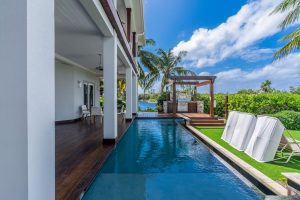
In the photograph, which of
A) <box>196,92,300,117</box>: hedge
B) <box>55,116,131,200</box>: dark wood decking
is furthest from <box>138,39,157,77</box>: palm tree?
<box>55,116,131,200</box>: dark wood decking

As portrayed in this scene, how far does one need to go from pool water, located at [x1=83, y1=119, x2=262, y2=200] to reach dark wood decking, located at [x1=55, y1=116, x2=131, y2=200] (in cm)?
18

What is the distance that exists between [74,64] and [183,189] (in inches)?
397

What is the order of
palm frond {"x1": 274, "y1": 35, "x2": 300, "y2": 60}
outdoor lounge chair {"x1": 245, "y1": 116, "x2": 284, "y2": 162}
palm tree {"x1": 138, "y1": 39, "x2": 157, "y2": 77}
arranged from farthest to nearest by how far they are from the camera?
palm tree {"x1": 138, "y1": 39, "x2": 157, "y2": 77}
palm frond {"x1": 274, "y1": 35, "x2": 300, "y2": 60}
outdoor lounge chair {"x1": 245, "y1": 116, "x2": 284, "y2": 162}

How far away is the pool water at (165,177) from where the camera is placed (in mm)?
3594

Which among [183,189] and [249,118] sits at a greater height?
[249,118]

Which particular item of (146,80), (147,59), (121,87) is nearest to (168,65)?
(146,80)

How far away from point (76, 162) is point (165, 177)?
197cm

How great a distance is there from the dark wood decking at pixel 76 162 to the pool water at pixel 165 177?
18 cm

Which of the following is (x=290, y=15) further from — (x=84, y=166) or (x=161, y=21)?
(x=161, y=21)

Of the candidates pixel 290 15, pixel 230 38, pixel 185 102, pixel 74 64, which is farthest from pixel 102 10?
pixel 230 38

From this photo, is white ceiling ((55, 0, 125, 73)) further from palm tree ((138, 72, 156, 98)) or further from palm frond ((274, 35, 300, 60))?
palm tree ((138, 72, 156, 98))

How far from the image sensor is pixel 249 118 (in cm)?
625

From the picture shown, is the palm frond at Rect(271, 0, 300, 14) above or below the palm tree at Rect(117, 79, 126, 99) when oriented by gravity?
above

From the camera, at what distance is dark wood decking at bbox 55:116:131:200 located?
3463mm
